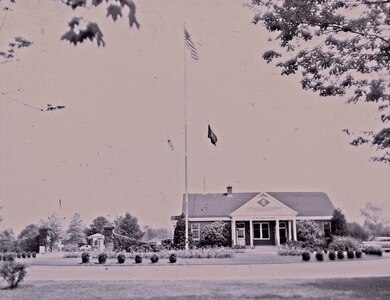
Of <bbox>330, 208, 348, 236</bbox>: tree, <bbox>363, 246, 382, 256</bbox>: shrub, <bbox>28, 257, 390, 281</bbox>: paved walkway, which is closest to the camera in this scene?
<bbox>28, 257, 390, 281</bbox>: paved walkway

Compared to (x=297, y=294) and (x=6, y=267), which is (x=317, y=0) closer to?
(x=297, y=294)

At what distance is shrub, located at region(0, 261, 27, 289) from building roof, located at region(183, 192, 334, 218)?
35867mm

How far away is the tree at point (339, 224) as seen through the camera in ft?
151

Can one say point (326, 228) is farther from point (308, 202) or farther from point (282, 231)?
point (282, 231)

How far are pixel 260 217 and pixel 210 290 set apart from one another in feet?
119

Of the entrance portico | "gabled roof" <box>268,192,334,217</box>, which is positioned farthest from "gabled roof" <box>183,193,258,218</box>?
"gabled roof" <box>268,192,334,217</box>

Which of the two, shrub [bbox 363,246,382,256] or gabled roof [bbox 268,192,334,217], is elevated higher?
gabled roof [bbox 268,192,334,217]

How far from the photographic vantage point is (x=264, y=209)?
5094 cm

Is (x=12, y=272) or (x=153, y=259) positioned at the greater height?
(x=153, y=259)

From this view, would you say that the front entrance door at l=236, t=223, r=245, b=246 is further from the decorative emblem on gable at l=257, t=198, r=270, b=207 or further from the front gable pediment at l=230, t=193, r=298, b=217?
the decorative emblem on gable at l=257, t=198, r=270, b=207

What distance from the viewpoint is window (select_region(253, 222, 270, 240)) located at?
51125mm

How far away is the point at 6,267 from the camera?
1678 cm

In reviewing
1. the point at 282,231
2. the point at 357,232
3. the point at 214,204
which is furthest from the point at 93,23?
the point at 357,232

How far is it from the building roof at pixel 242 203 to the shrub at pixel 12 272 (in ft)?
118
